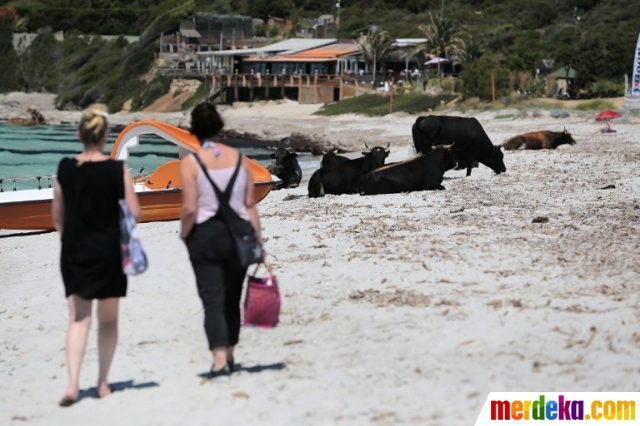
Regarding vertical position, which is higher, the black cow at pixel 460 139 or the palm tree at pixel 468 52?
the palm tree at pixel 468 52

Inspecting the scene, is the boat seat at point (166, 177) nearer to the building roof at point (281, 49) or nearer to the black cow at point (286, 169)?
the black cow at point (286, 169)

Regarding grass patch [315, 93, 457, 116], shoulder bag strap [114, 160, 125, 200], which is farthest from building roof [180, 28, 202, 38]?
shoulder bag strap [114, 160, 125, 200]

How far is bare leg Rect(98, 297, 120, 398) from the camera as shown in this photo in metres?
7.01

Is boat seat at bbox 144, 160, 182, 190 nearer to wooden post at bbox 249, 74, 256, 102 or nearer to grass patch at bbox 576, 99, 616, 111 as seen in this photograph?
grass patch at bbox 576, 99, 616, 111

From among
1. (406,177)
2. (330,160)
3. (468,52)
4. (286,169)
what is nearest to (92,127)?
(406,177)

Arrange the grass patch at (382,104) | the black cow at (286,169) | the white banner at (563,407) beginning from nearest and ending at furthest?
the white banner at (563,407) < the black cow at (286,169) < the grass patch at (382,104)

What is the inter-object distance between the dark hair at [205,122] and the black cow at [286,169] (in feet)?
43.2

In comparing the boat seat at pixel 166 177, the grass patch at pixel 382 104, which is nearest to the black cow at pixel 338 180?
the boat seat at pixel 166 177

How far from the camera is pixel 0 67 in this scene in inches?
4151

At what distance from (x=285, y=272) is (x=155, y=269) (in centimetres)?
155

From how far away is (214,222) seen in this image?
7.02m

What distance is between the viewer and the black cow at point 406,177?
16241mm

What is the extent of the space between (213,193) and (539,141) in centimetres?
1940

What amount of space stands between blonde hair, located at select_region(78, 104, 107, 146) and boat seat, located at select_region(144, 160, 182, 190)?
978cm
